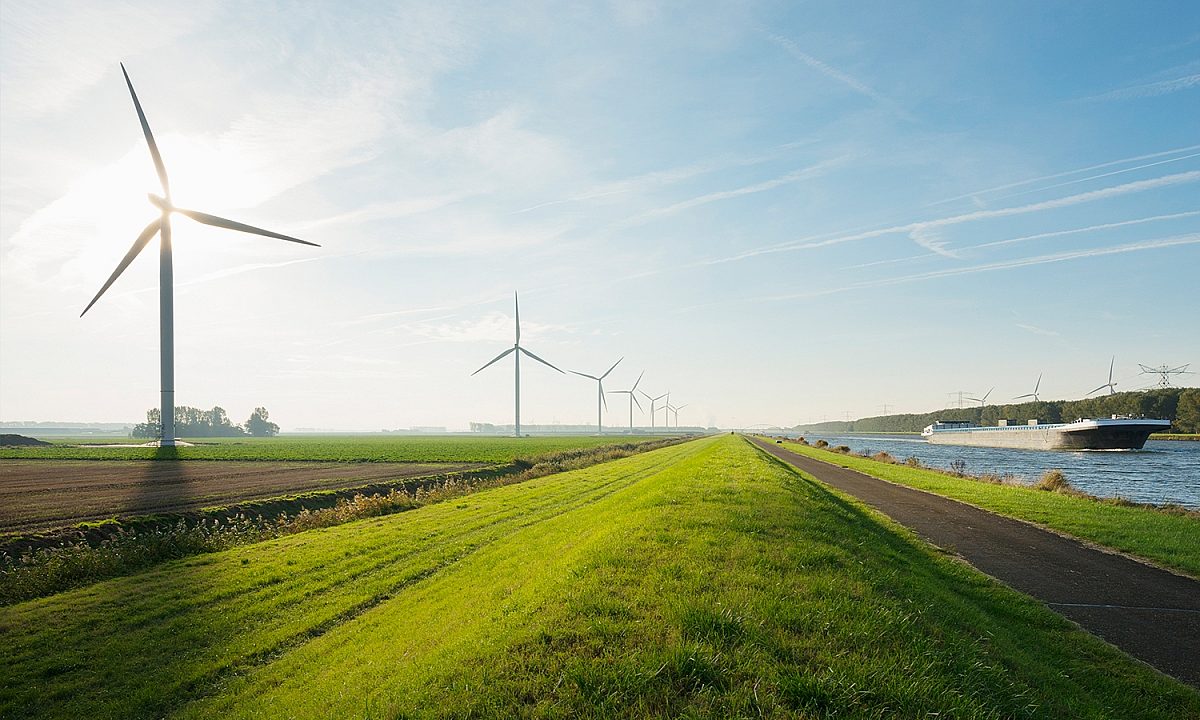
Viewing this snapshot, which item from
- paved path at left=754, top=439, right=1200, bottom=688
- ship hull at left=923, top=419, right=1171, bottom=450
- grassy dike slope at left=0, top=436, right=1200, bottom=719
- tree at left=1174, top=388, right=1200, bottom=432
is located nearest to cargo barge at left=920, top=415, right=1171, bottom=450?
ship hull at left=923, top=419, right=1171, bottom=450

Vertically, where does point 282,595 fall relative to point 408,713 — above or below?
below

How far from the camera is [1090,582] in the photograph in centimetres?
1317

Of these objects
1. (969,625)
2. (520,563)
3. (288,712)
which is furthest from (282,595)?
(969,625)

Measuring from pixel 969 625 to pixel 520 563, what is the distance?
803 centimetres

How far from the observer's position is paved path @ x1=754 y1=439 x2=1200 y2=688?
957cm

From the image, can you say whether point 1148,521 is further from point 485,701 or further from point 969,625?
point 485,701

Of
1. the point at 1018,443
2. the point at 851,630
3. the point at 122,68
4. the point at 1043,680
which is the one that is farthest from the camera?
the point at 1018,443

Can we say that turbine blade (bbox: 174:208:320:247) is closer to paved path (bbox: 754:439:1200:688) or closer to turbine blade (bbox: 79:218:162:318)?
turbine blade (bbox: 79:218:162:318)

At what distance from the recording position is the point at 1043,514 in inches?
848

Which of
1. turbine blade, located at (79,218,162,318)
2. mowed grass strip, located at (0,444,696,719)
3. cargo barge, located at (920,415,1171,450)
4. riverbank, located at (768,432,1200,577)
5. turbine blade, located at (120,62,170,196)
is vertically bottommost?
cargo barge, located at (920,415,1171,450)

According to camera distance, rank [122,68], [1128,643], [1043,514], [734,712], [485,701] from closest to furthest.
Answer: [734,712] < [485,701] < [1128,643] < [1043,514] < [122,68]

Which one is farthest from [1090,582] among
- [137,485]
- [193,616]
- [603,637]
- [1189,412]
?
[1189,412]

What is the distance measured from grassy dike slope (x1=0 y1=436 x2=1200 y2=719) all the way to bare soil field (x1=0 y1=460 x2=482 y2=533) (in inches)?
588

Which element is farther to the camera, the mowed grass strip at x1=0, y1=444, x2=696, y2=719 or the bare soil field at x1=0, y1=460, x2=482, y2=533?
the bare soil field at x1=0, y1=460, x2=482, y2=533
